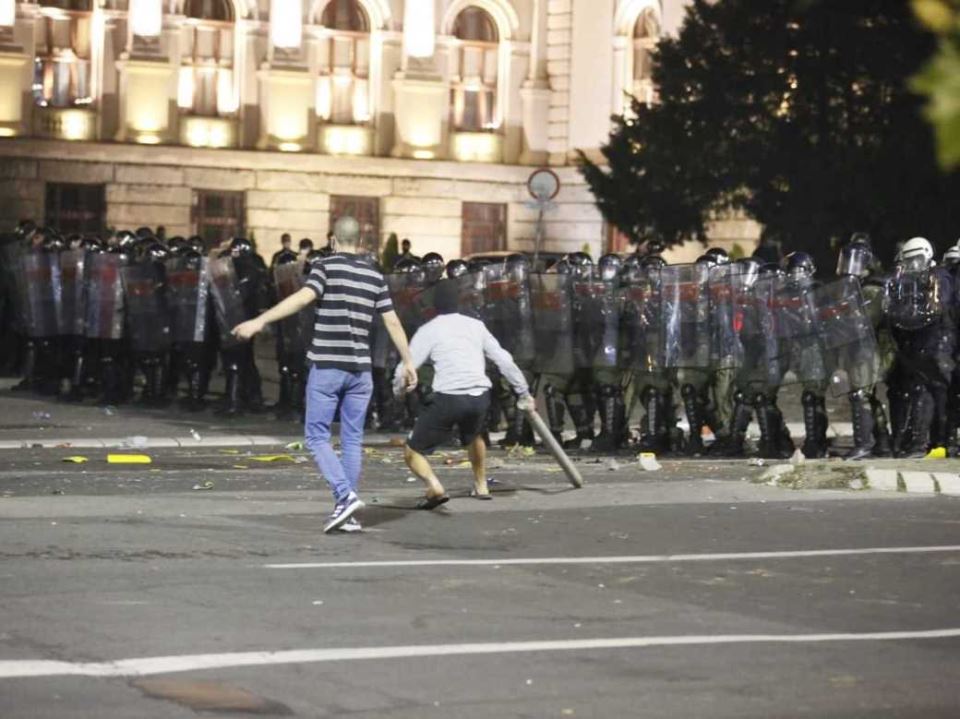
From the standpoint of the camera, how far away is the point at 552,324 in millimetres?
19781

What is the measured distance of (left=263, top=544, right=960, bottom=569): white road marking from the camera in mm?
10695

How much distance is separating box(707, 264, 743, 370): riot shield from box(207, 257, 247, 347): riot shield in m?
5.55

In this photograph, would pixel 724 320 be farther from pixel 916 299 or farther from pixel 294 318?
pixel 294 318

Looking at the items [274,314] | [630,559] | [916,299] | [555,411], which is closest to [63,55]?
[555,411]

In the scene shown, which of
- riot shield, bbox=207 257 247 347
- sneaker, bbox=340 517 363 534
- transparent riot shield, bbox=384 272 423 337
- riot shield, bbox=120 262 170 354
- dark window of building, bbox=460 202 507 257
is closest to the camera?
sneaker, bbox=340 517 363 534

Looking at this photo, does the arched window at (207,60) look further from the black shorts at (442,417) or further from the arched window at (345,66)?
the black shorts at (442,417)

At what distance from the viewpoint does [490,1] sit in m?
50.9

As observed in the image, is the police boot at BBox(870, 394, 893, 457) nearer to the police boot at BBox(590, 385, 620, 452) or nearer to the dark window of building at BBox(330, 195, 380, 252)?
the police boot at BBox(590, 385, 620, 452)

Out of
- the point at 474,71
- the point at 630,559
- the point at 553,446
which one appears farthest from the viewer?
the point at 474,71

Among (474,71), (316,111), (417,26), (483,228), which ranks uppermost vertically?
(417,26)

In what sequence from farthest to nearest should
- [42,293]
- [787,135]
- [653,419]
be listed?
[787,135], [42,293], [653,419]

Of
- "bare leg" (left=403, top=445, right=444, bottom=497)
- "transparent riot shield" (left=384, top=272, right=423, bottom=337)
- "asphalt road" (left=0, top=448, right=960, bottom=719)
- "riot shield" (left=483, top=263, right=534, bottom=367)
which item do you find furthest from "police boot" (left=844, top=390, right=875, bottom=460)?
"bare leg" (left=403, top=445, right=444, bottom=497)

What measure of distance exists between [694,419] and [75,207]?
29012 millimetres

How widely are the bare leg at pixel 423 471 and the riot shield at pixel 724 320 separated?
6.34 meters
